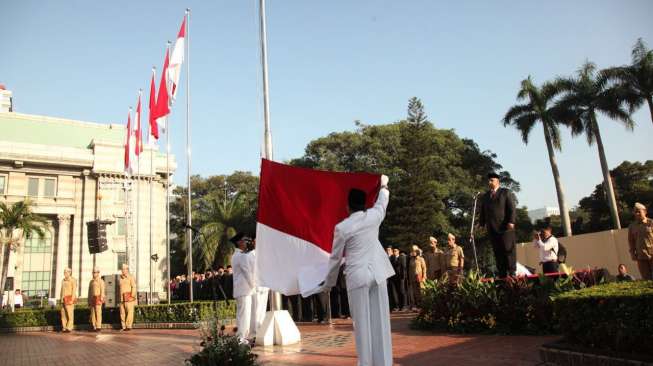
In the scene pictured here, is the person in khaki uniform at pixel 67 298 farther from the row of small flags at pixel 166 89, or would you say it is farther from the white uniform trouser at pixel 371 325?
the white uniform trouser at pixel 371 325

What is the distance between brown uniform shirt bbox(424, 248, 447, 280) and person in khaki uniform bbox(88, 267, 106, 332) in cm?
1066

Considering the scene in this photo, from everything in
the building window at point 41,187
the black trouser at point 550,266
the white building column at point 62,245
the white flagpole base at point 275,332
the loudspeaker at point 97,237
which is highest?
the building window at point 41,187

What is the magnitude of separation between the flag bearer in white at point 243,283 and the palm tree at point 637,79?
29995 millimetres

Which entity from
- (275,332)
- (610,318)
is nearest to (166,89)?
(275,332)

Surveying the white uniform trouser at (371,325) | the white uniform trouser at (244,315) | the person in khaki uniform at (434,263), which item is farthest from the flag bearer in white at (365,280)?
the person in khaki uniform at (434,263)

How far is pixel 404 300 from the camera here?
15.4 meters

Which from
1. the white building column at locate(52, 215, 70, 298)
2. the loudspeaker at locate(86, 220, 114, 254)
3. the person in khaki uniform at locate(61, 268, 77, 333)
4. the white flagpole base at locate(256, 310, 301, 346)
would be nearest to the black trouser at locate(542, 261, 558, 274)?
the white flagpole base at locate(256, 310, 301, 346)

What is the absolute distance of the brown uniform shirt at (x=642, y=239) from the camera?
9.23 meters

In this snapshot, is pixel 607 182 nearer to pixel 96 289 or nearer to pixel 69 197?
pixel 96 289

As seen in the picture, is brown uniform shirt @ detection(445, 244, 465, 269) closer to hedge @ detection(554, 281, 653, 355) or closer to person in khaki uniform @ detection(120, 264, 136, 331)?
hedge @ detection(554, 281, 653, 355)

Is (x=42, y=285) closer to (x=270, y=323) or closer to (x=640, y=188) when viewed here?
(x=270, y=323)

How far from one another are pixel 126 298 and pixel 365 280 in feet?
43.6

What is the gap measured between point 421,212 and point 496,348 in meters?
30.0

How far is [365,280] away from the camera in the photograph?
16.8 feet
